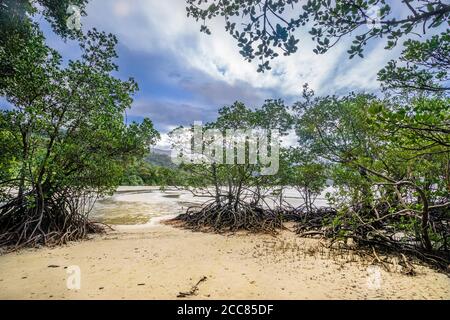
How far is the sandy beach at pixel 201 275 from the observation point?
3543mm

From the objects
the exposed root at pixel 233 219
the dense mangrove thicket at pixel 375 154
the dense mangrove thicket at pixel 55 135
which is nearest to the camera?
the dense mangrove thicket at pixel 375 154

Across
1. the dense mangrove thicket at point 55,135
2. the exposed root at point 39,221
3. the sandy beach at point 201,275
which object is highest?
the dense mangrove thicket at point 55,135

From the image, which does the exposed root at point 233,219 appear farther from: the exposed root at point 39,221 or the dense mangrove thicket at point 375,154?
the exposed root at point 39,221

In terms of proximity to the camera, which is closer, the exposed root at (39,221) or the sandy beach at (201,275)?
the sandy beach at (201,275)

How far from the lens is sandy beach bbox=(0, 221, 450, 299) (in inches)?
139

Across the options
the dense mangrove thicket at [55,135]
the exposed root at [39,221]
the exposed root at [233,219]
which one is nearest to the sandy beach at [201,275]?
the exposed root at [39,221]

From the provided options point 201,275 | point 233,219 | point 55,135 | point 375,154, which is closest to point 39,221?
point 55,135

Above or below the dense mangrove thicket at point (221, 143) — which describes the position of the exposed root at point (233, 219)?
below

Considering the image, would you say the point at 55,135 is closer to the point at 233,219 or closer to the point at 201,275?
the point at 201,275

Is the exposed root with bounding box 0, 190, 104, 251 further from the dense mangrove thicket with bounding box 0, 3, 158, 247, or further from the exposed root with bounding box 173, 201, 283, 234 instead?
the exposed root with bounding box 173, 201, 283, 234

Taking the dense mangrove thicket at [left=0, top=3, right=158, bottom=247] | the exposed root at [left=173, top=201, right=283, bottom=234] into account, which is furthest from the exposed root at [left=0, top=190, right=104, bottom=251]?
the exposed root at [left=173, top=201, right=283, bottom=234]

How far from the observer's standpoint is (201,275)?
4.22 metres

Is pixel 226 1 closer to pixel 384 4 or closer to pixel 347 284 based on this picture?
pixel 384 4
